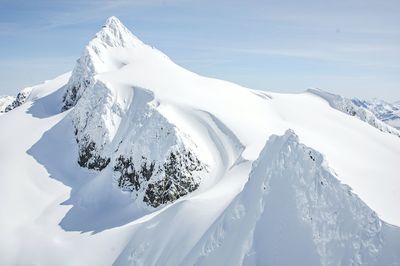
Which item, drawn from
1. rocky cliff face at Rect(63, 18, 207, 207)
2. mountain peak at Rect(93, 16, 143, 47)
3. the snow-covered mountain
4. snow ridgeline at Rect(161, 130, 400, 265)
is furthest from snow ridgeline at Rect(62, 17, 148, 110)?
snow ridgeline at Rect(161, 130, 400, 265)

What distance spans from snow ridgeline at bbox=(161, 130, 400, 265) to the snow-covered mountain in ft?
0.28

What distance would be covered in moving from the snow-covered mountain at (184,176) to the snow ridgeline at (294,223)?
86 mm

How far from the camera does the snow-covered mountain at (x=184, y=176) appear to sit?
86.2 feet

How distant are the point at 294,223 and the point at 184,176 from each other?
61.9 feet

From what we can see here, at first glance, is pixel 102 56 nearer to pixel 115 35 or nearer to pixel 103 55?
pixel 103 55

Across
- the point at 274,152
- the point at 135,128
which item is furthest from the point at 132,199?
the point at 274,152

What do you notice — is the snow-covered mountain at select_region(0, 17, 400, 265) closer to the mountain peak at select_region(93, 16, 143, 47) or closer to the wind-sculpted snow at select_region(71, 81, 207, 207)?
the wind-sculpted snow at select_region(71, 81, 207, 207)

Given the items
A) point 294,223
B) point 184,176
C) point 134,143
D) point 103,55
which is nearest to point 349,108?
point 184,176

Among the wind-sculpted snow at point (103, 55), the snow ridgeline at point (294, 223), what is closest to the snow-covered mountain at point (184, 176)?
the snow ridgeline at point (294, 223)

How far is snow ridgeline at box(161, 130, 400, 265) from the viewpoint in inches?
927

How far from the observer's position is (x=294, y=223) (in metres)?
26.8

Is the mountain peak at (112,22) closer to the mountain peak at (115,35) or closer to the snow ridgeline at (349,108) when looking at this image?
the mountain peak at (115,35)

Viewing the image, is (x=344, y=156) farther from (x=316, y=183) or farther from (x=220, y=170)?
(x=316, y=183)

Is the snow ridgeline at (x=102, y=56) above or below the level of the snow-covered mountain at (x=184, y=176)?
above
